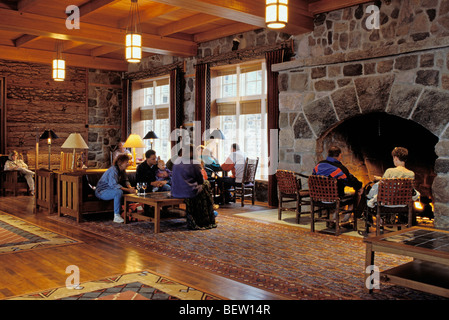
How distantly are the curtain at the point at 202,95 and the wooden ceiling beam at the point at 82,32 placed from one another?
0.53 metres

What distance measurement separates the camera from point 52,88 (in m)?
11.5

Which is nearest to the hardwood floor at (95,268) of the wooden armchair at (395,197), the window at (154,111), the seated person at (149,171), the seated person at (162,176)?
the seated person at (149,171)

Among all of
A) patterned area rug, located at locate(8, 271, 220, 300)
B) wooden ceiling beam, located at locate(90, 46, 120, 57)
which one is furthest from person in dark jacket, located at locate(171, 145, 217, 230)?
wooden ceiling beam, located at locate(90, 46, 120, 57)

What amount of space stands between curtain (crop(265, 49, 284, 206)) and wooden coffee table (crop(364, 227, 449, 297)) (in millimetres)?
4267

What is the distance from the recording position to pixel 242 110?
9.25 meters

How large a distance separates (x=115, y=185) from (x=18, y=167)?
14.0 ft

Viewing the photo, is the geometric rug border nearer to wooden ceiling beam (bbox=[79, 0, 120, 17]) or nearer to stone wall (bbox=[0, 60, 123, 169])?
wooden ceiling beam (bbox=[79, 0, 120, 17])

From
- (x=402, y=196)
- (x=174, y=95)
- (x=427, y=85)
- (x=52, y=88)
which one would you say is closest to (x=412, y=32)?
(x=427, y=85)

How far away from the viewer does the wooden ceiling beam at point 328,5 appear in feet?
21.5

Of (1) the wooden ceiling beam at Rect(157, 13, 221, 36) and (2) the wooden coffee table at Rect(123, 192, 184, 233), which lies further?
(1) the wooden ceiling beam at Rect(157, 13, 221, 36)

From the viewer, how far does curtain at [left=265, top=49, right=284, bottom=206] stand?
7.97 metres

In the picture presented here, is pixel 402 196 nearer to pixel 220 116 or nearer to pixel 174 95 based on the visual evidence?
pixel 220 116

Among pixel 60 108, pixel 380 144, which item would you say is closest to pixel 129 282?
pixel 380 144
